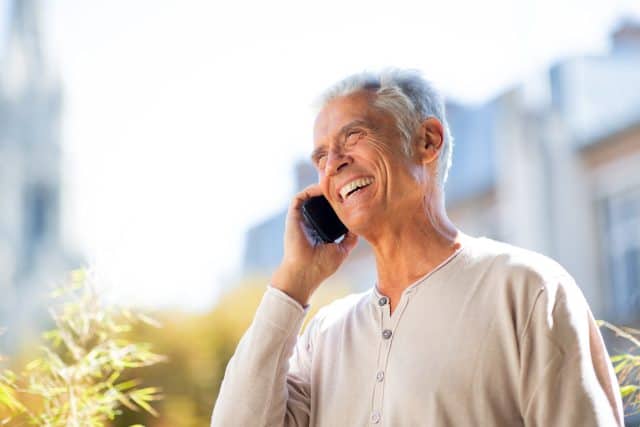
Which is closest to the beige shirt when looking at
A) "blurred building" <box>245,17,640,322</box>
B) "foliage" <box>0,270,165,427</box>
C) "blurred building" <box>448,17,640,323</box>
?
"foliage" <box>0,270,165,427</box>

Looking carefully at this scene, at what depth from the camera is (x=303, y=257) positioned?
1.42 meters

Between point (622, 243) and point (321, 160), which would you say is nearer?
point (321, 160)

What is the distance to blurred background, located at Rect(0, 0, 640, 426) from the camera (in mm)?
3672

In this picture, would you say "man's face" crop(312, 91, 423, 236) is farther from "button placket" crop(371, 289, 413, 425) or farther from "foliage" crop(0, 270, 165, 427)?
"foliage" crop(0, 270, 165, 427)

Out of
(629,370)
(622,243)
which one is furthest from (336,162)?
(622,243)

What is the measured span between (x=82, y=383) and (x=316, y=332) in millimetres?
694

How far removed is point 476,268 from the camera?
1.31 metres

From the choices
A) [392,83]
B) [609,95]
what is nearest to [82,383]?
[392,83]

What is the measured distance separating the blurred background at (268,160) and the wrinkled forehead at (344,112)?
0.18 ft

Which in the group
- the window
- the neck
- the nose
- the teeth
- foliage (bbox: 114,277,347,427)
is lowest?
the window

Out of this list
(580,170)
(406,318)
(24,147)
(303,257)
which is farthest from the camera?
(24,147)

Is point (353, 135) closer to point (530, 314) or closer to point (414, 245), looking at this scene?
point (414, 245)

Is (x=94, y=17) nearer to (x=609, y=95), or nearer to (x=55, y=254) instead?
(x=55, y=254)

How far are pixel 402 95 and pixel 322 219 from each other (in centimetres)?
21
